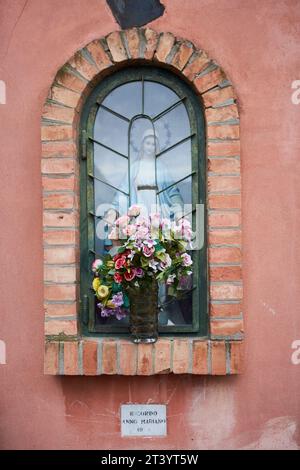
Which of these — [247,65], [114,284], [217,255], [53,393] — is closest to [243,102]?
[247,65]

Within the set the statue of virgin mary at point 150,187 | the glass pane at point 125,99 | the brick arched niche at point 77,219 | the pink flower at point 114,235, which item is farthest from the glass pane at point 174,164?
the pink flower at point 114,235

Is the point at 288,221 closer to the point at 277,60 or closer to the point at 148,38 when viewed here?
the point at 277,60

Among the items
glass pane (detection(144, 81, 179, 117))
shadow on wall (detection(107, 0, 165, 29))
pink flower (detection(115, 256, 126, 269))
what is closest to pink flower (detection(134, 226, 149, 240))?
pink flower (detection(115, 256, 126, 269))

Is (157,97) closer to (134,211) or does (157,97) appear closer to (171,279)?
(134,211)

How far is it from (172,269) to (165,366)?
47 cm

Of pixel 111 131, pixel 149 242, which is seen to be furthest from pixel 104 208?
pixel 149 242

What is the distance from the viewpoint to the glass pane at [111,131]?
3.10 m

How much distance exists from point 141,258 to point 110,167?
63cm

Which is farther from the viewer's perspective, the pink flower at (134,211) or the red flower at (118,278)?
the pink flower at (134,211)

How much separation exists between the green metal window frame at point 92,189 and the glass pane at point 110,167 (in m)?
0.04

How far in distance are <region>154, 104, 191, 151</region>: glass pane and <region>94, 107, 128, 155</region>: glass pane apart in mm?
173

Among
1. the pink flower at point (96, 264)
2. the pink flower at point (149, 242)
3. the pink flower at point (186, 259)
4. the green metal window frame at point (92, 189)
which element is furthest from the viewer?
the green metal window frame at point (92, 189)

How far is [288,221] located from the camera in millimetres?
2957

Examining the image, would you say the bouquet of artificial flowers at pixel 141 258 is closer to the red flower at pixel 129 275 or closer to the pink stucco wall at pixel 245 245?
the red flower at pixel 129 275
